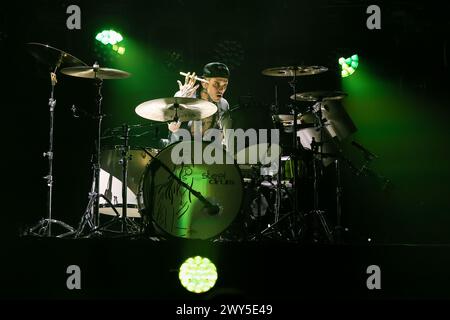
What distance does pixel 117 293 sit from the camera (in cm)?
385

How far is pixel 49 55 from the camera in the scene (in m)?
5.23

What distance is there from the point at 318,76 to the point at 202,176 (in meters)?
2.97

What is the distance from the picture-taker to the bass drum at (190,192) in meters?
4.74

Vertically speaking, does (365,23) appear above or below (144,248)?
above

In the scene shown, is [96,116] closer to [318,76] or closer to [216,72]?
[216,72]

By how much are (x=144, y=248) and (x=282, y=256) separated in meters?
1.02

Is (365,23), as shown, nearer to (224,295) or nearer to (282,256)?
(282,256)

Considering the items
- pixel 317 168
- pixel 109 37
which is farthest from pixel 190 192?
pixel 109 37

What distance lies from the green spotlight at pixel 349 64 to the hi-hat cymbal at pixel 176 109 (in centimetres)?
263

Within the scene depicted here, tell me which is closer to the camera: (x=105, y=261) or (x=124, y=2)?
(x=105, y=261)

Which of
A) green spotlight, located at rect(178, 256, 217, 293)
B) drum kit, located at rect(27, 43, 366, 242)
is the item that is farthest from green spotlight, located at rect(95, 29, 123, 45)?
green spotlight, located at rect(178, 256, 217, 293)
